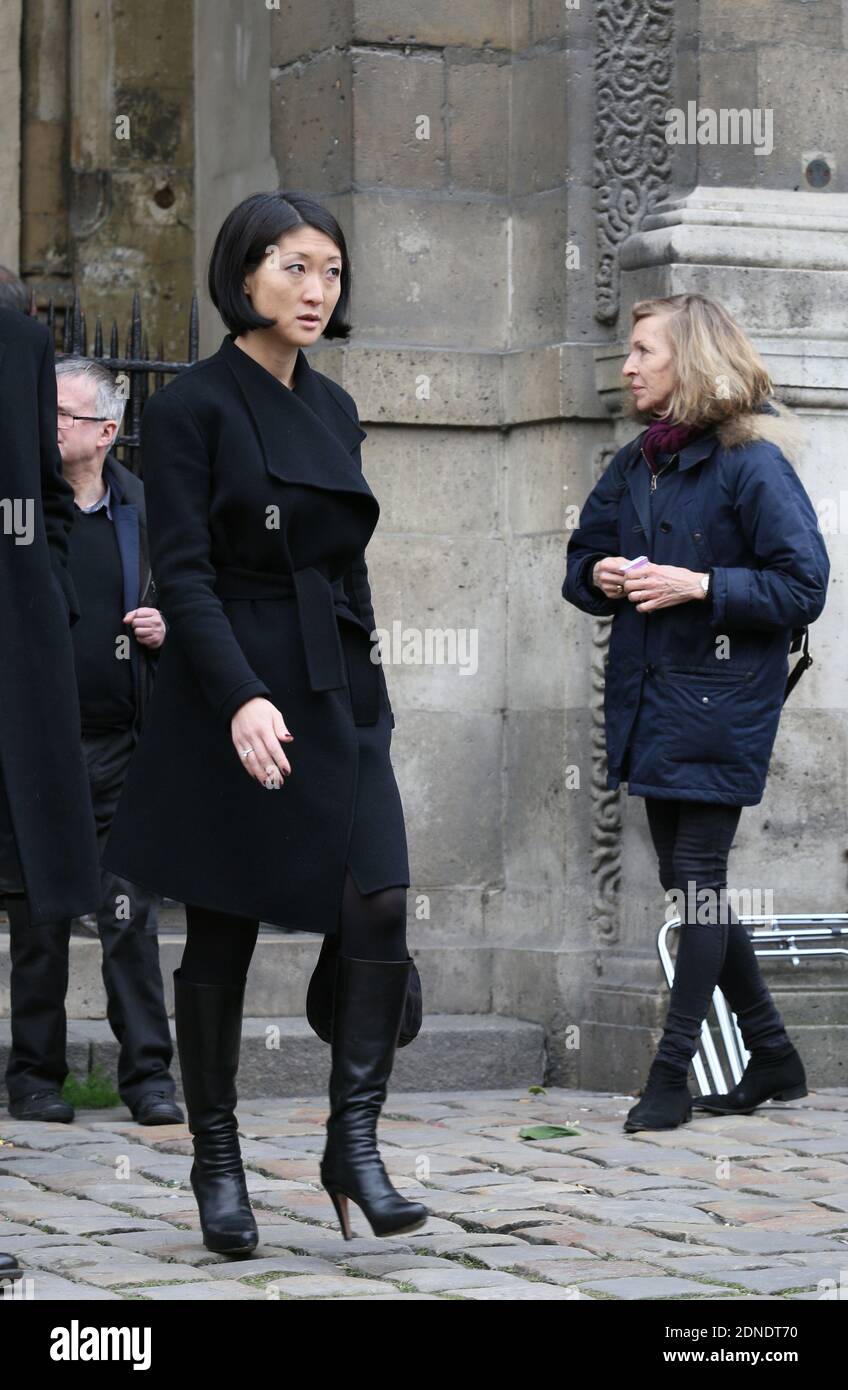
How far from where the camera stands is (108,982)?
22.8ft

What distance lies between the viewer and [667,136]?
7793 mm

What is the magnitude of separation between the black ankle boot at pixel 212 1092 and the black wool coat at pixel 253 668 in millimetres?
224

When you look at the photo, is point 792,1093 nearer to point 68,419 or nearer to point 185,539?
point 68,419

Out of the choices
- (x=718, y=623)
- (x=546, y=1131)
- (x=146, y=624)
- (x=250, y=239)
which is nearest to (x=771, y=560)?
(x=718, y=623)

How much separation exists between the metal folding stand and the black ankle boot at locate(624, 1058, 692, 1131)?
1.16 feet

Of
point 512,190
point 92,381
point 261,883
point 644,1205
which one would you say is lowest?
point 644,1205

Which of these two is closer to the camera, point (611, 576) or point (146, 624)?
point (611, 576)

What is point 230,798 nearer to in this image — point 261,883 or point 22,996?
point 261,883

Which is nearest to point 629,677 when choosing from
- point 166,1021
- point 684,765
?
point 684,765

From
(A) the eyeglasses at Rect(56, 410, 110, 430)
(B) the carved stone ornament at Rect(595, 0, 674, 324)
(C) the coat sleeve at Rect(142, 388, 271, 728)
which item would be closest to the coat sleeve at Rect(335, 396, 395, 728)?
(C) the coat sleeve at Rect(142, 388, 271, 728)

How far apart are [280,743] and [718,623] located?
2195 mm

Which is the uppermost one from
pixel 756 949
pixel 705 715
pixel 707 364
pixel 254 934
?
pixel 707 364

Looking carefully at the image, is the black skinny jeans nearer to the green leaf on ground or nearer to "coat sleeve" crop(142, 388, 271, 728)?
the green leaf on ground

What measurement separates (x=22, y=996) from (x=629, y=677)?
1.83 m
